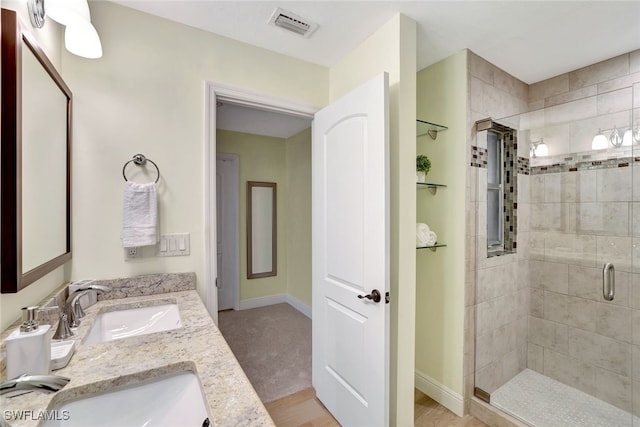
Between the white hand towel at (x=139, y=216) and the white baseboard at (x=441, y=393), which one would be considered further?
the white baseboard at (x=441, y=393)

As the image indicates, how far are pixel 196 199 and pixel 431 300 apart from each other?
1.80 metres

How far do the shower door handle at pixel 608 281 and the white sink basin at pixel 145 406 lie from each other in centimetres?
249

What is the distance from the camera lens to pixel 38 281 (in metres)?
1.08

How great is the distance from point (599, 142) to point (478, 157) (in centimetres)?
73

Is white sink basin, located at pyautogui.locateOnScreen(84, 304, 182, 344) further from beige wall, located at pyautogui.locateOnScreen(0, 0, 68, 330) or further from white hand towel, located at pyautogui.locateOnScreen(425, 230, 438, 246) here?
white hand towel, located at pyautogui.locateOnScreen(425, 230, 438, 246)

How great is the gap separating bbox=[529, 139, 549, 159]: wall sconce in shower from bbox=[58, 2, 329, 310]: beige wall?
2.08 m

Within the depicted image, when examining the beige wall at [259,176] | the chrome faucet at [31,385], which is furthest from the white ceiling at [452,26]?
the beige wall at [259,176]

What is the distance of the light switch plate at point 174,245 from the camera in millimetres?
1588

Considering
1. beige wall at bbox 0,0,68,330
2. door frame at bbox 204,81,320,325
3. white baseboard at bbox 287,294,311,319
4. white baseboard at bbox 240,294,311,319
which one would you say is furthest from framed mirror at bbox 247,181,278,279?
beige wall at bbox 0,0,68,330

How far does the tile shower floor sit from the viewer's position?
5.84 ft

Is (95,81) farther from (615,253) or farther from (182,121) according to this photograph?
(615,253)

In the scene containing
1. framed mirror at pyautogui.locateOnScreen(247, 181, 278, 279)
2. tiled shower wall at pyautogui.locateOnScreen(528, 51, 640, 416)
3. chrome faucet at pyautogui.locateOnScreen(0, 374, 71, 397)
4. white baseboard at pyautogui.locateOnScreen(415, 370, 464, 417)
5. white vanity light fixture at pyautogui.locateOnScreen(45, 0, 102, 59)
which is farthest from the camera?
framed mirror at pyautogui.locateOnScreen(247, 181, 278, 279)

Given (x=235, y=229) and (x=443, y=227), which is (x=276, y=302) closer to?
(x=235, y=229)

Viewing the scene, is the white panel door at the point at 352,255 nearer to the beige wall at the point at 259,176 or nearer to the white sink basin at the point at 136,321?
the white sink basin at the point at 136,321
